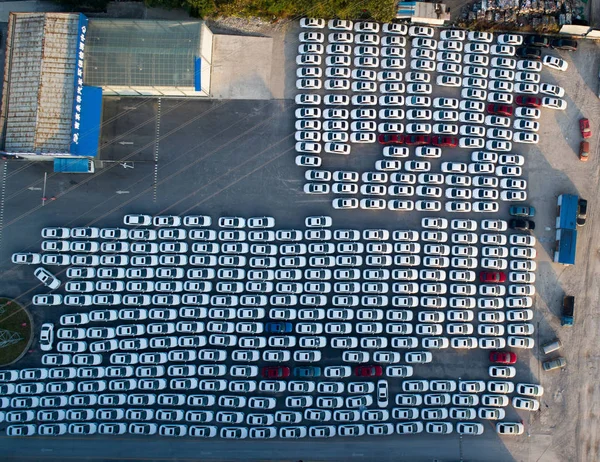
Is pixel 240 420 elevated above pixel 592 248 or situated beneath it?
situated beneath

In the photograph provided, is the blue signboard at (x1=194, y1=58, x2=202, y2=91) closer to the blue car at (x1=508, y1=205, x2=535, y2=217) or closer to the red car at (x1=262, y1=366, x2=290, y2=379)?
the red car at (x1=262, y1=366, x2=290, y2=379)

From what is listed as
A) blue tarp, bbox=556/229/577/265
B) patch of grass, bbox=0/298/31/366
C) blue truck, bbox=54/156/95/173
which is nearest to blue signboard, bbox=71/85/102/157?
→ blue truck, bbox=54/156/95/173

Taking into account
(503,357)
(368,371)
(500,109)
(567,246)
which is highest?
(500,109)

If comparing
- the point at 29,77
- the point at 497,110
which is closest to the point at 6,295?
the point at 29,77

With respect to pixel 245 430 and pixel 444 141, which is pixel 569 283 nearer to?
pixel 444 141

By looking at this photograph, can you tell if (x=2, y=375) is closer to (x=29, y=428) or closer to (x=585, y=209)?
(x=29, y=428)

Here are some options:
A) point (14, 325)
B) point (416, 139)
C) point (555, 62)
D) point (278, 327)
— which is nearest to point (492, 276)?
point (416, 139)
